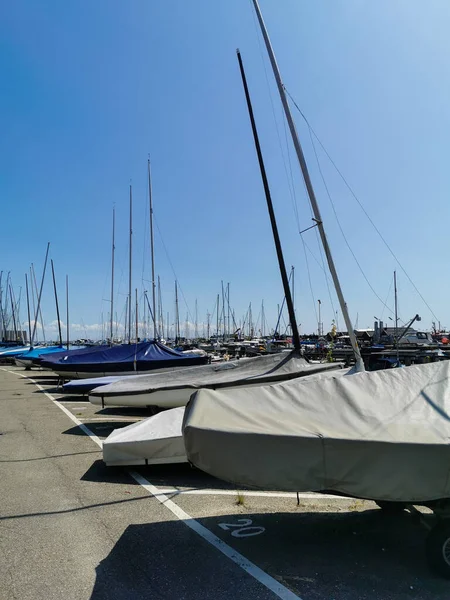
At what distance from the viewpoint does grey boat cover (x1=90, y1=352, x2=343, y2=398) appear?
11.4 m

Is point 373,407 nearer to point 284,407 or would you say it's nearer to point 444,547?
point 284,407

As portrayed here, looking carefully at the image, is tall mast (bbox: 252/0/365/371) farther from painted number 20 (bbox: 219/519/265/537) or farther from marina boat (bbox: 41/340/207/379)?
marina boat (bbox: 41/340/207/379)

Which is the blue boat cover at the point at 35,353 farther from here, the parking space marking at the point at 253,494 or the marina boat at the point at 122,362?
the parking space marking at the point at 253,494

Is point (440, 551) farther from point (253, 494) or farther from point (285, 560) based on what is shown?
point (253, 494)

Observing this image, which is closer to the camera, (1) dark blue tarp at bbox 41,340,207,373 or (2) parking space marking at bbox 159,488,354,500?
(2) parking space marking at bbox 159,488,354,500

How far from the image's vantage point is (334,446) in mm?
3662

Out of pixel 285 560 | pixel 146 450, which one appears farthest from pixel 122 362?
pixel 285 560

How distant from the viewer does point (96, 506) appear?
560 centimetres

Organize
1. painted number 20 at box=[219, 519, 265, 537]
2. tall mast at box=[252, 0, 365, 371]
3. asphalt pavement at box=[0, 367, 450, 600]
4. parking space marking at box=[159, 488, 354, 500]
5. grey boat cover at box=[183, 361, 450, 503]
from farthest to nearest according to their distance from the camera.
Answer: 1. tall mast at box=[252, 0, 365, 371]
2. parking space marking at box=[159, 488, 354, 500]
3. painted number 20 at box=[219, 519, 265, 537]
4. asphalt pavement at box=[0, 367, 450, 600]
5. grey boat cover at box=[183, 361, 450, 503]

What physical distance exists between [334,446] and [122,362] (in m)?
16.7

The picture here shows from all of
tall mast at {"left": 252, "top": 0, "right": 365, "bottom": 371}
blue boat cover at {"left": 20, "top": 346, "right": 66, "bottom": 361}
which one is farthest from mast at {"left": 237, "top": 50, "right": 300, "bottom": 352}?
blue boat cover at {"left": 20, "top": 346, "right": 66, "bottom": 361}

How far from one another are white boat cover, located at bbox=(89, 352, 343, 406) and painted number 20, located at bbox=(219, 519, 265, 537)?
6023mm

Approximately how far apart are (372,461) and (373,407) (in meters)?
0.94

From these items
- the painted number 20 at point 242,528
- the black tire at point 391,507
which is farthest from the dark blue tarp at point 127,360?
the black tire at point 391,507
